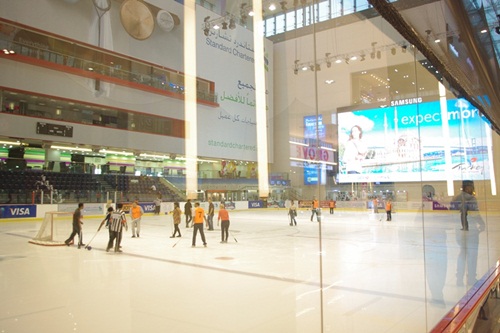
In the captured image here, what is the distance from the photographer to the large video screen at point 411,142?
3.20 meters

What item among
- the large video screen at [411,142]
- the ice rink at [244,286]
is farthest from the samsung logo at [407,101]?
the ice rink at [244,286]

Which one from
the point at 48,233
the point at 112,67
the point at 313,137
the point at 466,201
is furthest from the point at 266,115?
the point at 48,233

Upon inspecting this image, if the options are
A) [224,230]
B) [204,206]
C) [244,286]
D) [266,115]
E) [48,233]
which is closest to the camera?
[266,115]

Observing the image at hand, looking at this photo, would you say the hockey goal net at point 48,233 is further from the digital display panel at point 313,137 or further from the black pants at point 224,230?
the digital display panel at point 313,137

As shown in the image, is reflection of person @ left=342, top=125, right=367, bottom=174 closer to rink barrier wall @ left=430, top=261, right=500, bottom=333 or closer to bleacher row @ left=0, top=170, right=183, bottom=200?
rink barrier wall @ left=430, top=261, right=500, bottom=333

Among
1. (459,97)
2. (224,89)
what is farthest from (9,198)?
(459,97)

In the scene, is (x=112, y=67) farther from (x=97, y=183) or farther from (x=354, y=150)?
(x=354, y=150)

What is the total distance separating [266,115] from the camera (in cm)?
302

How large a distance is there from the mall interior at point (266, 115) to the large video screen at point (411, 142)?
0.03 meters

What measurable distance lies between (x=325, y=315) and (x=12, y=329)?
8.35ft

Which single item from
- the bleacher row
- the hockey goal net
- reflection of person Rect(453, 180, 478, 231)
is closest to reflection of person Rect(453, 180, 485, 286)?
reflection of person Rect(453, 180, 478, 231)

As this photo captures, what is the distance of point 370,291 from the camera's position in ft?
13.5

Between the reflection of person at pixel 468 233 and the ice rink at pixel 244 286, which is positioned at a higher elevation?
the reflection of person at pixel 468 233

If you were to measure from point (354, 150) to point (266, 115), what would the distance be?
1055mm
